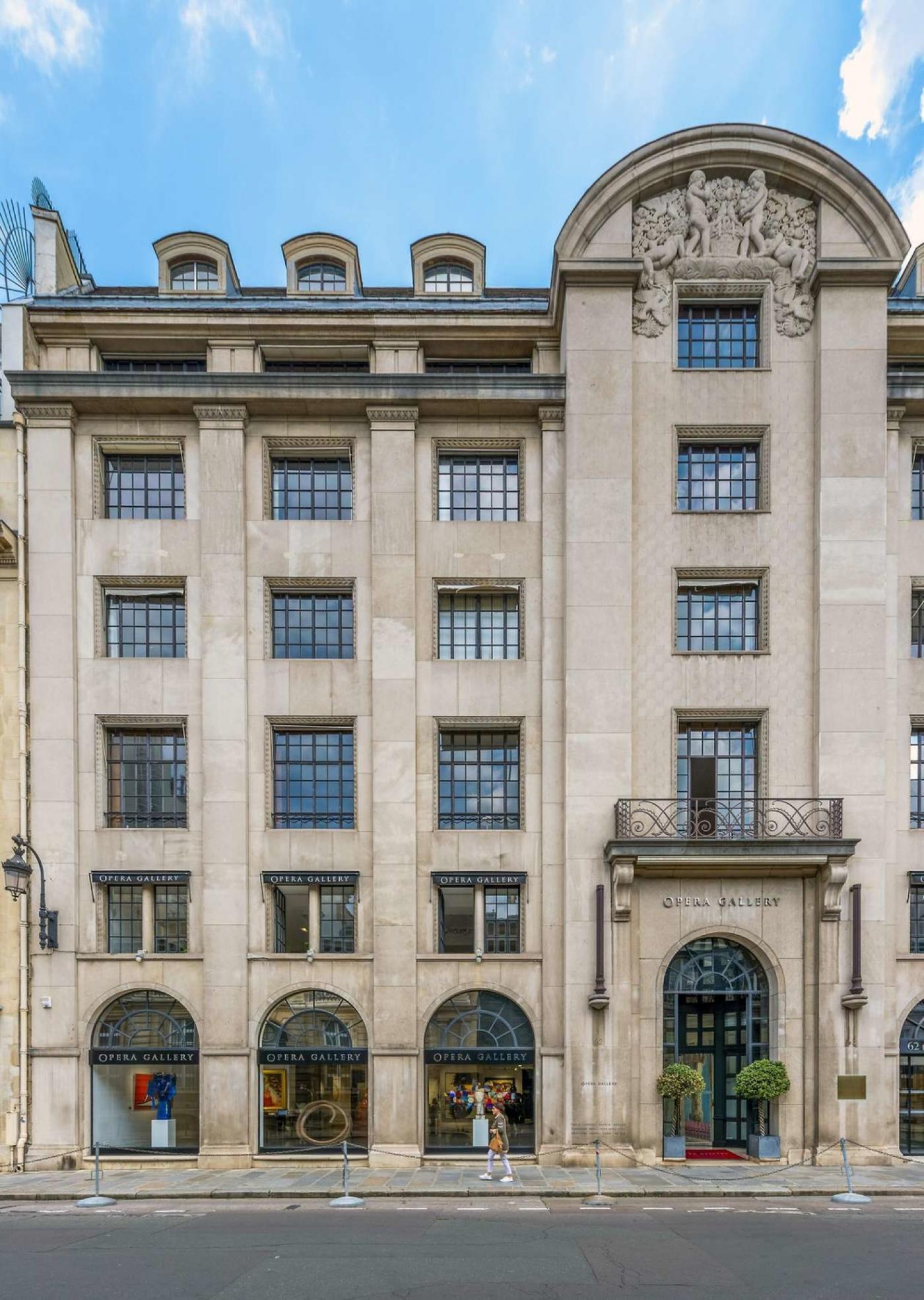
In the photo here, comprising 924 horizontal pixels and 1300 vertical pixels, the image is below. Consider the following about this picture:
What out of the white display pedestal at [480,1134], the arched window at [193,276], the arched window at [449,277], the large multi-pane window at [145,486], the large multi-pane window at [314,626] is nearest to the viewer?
the white display pedestal at [480,1134]

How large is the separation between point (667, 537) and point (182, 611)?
12.4 m

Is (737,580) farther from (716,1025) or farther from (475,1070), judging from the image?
(475,1070)

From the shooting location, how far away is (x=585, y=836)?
779 inches

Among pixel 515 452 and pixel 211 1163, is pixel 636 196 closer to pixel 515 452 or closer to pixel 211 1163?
pixel 515 452

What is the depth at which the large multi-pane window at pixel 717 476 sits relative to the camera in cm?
2130

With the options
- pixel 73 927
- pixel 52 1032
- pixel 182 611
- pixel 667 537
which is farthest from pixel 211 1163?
pixel 667 537

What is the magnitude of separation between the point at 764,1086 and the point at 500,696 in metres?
10.6

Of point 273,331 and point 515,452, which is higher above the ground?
point 273,331

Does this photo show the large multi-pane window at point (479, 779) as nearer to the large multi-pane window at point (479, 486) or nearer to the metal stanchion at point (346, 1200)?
the large multi-pane window at point (479, 486)

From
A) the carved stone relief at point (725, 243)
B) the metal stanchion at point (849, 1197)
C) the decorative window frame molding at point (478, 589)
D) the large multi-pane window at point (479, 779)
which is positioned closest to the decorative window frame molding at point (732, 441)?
the carved stone relief at point (725, 243)

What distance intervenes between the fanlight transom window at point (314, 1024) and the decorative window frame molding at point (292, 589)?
820cm

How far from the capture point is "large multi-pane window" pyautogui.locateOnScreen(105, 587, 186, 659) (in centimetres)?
2122

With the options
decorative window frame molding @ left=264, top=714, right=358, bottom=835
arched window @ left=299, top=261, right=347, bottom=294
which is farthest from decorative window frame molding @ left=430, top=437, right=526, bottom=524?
arched window @ left=299, top=261, right=347, bottom=294

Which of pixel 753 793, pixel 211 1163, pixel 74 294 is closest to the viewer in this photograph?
pixel 211 1163
